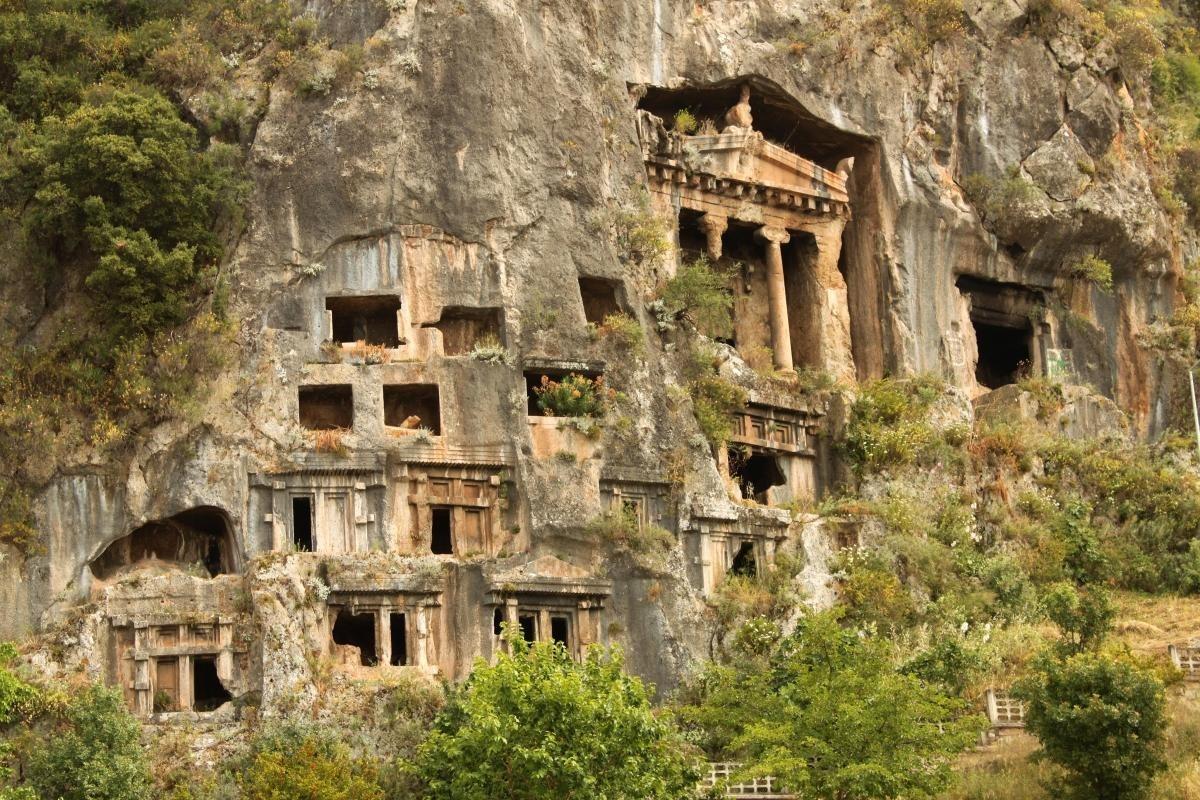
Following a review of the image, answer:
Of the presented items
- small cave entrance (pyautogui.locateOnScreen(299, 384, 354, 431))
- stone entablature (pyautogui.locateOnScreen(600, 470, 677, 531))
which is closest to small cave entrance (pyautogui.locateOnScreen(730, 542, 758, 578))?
stone entablature (pyautogui.locateOnScreen(600, 470, 677, 531))

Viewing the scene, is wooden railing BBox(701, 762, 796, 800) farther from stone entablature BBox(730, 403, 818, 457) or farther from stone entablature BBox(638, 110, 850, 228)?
stone entablature BBox(638, 110, 850, 228)

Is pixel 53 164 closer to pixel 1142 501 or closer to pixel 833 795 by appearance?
pixel 833 795

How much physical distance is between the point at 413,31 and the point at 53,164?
8005mm

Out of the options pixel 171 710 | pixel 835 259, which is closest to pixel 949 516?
pixel 835 259

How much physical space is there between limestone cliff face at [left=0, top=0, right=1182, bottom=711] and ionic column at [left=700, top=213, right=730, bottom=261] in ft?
4.14

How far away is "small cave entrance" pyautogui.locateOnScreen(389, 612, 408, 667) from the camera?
4166 centimetres

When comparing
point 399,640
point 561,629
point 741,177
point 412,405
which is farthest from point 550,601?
point 741,177

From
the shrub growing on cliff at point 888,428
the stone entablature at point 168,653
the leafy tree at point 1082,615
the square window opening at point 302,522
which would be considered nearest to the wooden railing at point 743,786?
the leafy tree at point 1082,615

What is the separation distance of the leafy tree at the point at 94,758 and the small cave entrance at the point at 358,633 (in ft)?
19.3

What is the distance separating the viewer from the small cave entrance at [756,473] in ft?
159

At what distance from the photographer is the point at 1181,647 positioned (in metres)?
42.4

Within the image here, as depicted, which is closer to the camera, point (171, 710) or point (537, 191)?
point (171, 710)

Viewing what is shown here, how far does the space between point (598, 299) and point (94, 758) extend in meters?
15.6

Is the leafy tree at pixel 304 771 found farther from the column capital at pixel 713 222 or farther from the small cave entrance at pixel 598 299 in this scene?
the column capital at pixel 713 222
